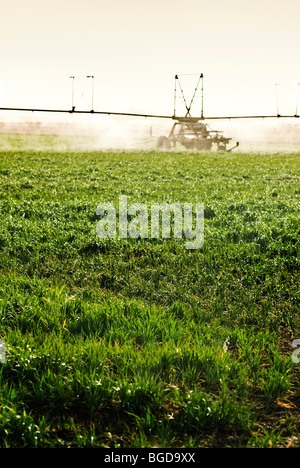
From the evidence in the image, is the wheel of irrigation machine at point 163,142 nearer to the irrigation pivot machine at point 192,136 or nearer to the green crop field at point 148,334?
the irrigation pivot machine at point 192,136

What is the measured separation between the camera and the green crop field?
10.7ft

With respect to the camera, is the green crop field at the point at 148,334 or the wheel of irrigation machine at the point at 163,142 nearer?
the green crop field at the point at 148,334

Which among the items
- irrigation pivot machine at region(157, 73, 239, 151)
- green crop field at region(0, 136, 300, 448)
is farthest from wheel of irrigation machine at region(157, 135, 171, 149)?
green crop field at region(0, 136, 300, 448)

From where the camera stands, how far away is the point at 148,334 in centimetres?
460

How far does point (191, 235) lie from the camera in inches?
334

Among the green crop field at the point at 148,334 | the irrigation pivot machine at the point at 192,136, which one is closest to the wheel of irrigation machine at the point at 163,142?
the irrigation pivot machine at the point at 192,136

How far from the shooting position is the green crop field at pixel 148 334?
10.7 ft

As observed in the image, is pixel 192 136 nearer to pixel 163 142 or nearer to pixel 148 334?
pixel 163 142

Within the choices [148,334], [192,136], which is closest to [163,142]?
[192,136]

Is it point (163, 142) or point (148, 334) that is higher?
point (163, 142)

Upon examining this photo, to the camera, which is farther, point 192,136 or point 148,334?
point 192,136

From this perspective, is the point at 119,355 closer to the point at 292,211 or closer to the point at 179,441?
the point at 179,441

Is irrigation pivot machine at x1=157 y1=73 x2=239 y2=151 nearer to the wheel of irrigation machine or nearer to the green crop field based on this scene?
the wheel of irrigation machine

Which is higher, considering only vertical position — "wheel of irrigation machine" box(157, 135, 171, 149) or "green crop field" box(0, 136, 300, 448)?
"wheel of irrigation machine" box(157, 135, 171, 149)
